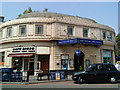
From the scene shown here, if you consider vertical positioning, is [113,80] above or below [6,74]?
below

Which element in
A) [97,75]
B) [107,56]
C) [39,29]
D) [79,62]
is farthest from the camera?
[107,56]

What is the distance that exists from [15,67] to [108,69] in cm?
1421

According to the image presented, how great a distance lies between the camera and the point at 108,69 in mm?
14516

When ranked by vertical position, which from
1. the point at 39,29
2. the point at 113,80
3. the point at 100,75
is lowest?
the point at 113,80

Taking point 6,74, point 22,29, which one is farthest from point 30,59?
point 6,74

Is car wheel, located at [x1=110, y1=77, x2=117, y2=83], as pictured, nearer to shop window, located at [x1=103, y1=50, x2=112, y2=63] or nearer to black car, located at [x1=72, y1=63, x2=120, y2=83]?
black car, located at [x1=72, y1=63, x2=120, y2=83]

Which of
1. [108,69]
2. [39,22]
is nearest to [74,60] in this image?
[39,22]

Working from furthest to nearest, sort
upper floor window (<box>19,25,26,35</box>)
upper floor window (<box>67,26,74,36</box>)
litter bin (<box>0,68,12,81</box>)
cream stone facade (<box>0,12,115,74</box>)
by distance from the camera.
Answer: upper floor window (<box>67,26,74,36</box>)
upper floor window (<box>19,25,26,35</box>)
cream stone facade (<box>0,12,115,74</box>)
litter bin (<box>0,68,12,81</box>)

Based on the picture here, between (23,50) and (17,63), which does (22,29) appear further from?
(17,63)

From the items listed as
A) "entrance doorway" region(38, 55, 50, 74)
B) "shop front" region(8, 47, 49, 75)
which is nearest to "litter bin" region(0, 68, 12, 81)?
"shop front" region(8, 47, 49, 75)

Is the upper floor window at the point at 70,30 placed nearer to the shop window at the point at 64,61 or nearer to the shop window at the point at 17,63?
the shop window at the point at 64,61


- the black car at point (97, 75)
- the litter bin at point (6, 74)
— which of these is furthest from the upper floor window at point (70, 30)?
the litter bin at point (6, 74)

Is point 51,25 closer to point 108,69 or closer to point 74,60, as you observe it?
point 74,60

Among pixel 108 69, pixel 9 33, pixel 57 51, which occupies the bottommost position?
pixel 108 69
